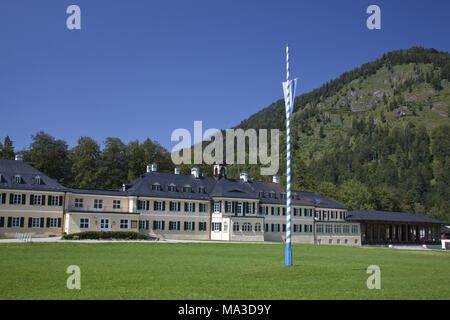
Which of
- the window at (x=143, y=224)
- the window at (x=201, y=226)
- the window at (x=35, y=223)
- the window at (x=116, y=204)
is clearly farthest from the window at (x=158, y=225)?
the window at (x=35, y=223)

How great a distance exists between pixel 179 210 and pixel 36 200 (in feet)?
59.3

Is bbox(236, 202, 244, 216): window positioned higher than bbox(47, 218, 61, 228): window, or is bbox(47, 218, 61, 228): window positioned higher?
bbox(236, 202, 244, 216): window

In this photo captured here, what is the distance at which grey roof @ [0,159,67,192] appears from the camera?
50016 millimetres

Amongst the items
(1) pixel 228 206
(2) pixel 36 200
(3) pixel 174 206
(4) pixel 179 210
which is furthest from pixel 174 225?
(2) pixel 36 200

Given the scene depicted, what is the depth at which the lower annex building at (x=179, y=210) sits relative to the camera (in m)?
50.8

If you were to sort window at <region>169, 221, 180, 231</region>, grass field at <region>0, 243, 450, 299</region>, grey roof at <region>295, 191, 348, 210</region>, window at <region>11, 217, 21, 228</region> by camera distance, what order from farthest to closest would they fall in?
grey roof at <region>295, 191, 348, 210</region>
window at <region>169, 221, 180, 231</region>
window at <region>11, 217, 21, 228</region>
grass field at <region>0, 243, 450, 299</region>

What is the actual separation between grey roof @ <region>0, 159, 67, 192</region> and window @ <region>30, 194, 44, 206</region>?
933 mm

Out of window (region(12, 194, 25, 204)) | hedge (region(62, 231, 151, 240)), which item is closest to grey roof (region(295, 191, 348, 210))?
hedge (region(62, 231, 151, 240))

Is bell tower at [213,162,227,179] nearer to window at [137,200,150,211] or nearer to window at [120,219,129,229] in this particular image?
window at [137,200,150,211]

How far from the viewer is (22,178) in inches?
2014

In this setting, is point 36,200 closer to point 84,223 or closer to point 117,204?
point 84,223

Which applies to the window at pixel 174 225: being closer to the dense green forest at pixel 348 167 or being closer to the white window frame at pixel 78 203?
the white window frame at pixel 78 203

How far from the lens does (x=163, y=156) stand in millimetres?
79062
